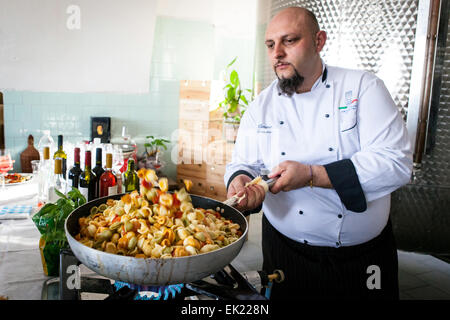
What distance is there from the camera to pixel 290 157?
182 cm

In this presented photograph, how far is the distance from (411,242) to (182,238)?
293 cm

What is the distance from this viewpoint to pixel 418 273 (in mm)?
3141

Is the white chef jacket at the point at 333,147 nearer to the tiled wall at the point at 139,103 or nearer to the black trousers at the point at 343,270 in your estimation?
the black trousers at the point at 343,270

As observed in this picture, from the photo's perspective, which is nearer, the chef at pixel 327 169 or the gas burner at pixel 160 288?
the gas burner at pixel 160 288

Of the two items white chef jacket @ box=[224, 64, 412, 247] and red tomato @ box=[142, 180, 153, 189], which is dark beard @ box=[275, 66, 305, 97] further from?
red tomato @ box=[142, 180, 153, 189]

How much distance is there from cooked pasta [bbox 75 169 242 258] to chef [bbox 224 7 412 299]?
466 millimetres

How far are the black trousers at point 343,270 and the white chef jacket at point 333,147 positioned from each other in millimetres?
50

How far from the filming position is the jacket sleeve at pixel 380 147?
1.54m

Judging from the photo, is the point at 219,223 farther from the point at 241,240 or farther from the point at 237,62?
the point at 237,62

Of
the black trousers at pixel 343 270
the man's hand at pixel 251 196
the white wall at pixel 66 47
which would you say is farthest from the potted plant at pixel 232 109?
the man's hand at pixel 251 196

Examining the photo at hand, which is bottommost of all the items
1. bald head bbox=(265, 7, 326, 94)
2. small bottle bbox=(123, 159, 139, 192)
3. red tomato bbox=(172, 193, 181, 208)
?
small bottle bbox=(123, 159, 139, 192)

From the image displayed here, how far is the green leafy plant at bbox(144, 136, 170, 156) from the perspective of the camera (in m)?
4.61

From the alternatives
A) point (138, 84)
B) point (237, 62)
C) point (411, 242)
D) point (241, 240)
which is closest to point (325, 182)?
point (241, 240)

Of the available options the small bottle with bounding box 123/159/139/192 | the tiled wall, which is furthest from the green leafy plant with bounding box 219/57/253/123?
→ the small bottle with bounding box 123/159/139/192
